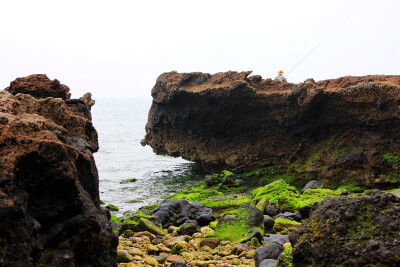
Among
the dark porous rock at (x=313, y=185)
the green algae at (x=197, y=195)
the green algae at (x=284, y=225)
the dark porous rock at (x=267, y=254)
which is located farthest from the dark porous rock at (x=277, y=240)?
the dark porous rock at (x=313, y=185)

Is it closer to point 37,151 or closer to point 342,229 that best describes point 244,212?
point 342,229

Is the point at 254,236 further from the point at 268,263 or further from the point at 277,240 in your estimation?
the point at 268,263

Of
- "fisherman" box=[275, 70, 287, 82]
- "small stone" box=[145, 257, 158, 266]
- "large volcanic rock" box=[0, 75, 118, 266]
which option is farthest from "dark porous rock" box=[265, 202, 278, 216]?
"fisherman" box=[275, 70, 287, 82]

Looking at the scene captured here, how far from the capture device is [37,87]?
6.18 meters

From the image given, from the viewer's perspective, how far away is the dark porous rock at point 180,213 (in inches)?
321

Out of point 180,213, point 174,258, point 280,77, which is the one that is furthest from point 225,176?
point 174,258

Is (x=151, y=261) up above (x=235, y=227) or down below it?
above

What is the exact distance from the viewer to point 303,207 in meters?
8.57

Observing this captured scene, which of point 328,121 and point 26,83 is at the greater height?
point 26,83

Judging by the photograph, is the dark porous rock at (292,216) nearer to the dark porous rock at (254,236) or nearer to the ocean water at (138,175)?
the dark porous rock at (254,236)

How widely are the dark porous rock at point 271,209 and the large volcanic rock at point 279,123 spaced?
3.92 m

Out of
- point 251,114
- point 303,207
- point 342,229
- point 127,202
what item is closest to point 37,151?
point 342,229

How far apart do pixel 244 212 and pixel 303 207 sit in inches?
80.8

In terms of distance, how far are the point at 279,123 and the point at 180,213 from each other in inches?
263
